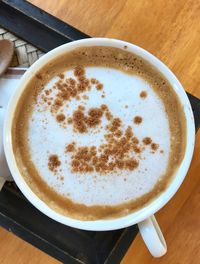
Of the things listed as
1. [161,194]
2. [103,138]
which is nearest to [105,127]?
[103,138]

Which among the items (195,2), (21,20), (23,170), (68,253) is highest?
(195,2)

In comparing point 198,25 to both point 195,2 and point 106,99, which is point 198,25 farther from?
point 106,99

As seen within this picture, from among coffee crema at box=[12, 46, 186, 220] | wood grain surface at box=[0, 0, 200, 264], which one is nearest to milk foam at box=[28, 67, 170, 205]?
coffee crema at box=[12, 46, 186, 220]

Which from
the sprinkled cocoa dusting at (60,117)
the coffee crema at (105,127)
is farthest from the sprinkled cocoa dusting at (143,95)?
the sprinkled cocoa dusting at (60,117)

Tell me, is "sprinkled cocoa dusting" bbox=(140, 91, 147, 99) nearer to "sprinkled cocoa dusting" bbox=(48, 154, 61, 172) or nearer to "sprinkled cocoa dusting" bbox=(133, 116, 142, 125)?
"sprinkled cocoa dusting" bbox=(133, 116, 142, 125)

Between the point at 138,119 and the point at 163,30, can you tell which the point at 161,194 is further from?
the point at 163,30

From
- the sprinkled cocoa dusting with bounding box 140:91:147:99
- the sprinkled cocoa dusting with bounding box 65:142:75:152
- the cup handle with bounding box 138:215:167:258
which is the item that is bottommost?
the cup handle with bounding box 138:215:167:258

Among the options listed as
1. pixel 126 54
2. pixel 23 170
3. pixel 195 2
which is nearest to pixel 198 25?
pixel 195 2
